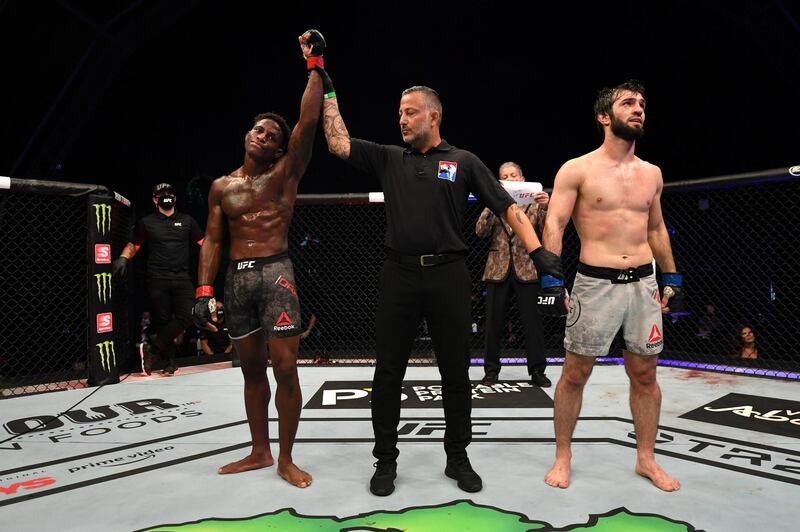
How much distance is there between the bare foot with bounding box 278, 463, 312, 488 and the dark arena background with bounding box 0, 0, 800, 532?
4cm

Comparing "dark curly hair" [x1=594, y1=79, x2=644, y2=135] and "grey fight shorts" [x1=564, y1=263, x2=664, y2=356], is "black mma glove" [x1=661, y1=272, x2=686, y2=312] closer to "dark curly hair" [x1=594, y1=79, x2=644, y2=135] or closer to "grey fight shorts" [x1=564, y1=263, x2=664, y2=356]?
"grey fight shorts" [x1=564, y1=263, x2=664, y2=356]

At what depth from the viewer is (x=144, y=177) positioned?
7.30 metres

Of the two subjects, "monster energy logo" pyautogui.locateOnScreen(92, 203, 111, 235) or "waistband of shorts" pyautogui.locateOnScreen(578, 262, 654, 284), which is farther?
"monster energy logo" pyautogui.locateOnScreen(92, 203, 111, 235)

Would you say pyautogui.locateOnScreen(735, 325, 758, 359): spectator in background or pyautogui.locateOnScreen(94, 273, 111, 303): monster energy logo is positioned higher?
pyautogui.locateOnScreen(94, 273, 111, 303): monster energy logo

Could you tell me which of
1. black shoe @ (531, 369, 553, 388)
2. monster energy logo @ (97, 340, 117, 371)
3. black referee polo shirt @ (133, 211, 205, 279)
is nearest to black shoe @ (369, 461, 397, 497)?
black shoe @ (531, 369, 553, 388)

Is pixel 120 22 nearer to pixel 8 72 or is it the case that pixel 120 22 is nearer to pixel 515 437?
pixel 8 72

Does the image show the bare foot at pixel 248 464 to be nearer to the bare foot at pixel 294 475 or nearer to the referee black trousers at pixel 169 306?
the bare foot at pixel 294 475

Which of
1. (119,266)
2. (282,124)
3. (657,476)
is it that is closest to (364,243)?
(119,266)

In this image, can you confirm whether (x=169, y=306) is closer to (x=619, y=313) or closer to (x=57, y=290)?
(x=57, y=290)

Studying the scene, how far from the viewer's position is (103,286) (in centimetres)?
414

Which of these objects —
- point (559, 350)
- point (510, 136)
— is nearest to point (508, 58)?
point (510, 136)

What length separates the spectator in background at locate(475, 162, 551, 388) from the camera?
377cm

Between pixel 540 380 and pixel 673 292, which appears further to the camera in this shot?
pixel 540 380

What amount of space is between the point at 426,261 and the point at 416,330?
27 cm
